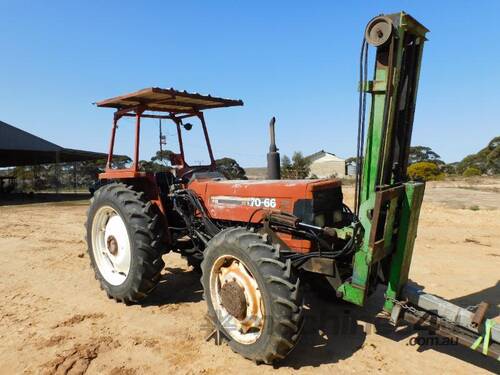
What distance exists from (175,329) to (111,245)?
1.57 m

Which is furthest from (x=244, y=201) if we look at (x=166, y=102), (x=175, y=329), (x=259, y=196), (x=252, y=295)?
(x=166, y=102)

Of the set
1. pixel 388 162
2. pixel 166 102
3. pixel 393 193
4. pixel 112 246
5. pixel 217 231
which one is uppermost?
pixel 166 102

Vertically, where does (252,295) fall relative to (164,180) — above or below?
below

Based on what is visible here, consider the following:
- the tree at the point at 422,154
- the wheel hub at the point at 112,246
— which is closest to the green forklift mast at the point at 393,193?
the wheel hub at the point at 112,246

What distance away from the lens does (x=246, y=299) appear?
3514 mm

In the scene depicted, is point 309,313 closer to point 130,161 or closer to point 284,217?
point 284,217

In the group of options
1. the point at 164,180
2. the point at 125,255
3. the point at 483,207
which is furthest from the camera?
the point at 483,207

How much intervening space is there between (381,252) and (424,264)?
3.66 meters

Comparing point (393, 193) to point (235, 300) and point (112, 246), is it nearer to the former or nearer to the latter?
point (235, 300)

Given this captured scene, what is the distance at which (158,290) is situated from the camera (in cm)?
540

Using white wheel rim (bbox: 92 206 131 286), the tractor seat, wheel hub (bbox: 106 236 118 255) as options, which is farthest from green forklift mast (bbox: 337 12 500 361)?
wheel hub (bbox: 106 236 118 255)

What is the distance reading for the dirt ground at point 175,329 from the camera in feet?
11.3

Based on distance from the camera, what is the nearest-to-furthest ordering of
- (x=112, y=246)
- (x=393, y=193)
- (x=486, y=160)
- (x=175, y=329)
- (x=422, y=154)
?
1. (x=393, y=193)
2. (x=175, y=329)
3. (x=112, y=246)
4. (x=486, y=160)
5. (x=422, y=154)

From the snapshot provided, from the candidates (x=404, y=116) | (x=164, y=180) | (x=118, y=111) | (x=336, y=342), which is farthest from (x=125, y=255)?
(x=404, y=116)
